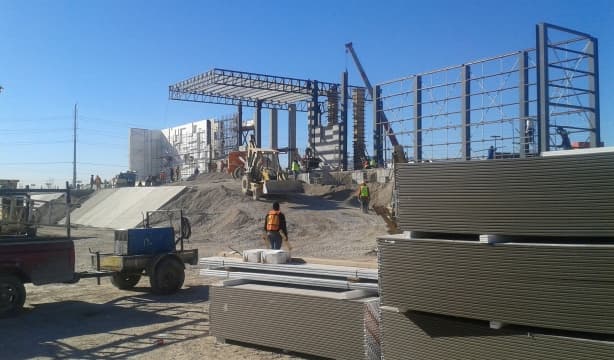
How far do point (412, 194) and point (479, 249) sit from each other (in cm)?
87

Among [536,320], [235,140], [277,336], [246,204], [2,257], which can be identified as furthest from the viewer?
[235,140]

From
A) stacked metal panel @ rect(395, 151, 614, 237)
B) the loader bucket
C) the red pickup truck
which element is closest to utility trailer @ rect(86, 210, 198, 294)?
the red pickup truck

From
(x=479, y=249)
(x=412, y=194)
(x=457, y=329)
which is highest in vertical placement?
(x=412, y=194)

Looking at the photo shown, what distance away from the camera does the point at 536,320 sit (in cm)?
453

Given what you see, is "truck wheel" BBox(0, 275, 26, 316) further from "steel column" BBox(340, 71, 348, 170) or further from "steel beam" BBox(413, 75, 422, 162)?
"steel column" BBox(340, 71, 348, 170)

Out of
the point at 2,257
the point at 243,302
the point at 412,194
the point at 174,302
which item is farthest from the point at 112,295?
the point at 412,194

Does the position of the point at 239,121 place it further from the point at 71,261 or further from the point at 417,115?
the point at 71,261

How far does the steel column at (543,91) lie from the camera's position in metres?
19.2

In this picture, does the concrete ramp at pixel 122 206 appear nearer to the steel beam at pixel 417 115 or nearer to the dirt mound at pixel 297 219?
the dirt mound at pixel 297 219

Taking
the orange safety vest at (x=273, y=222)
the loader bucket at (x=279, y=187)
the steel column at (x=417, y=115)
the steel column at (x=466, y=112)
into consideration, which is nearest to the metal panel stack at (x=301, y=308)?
the orange safety vest at (x=273, y=222)

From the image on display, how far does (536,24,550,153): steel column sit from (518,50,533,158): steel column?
20.8 inches

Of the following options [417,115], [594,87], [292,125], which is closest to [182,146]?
[292,125]

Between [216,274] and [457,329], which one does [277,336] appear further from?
[457,329]

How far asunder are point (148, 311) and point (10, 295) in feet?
7.59
